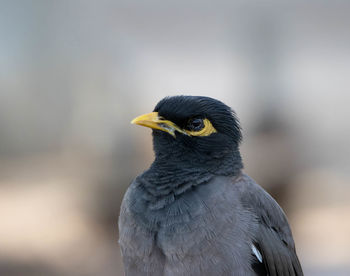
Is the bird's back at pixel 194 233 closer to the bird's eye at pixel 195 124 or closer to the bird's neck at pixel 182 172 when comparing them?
the bird's neck at pixel 182 172

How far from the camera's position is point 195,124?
2.88 meters

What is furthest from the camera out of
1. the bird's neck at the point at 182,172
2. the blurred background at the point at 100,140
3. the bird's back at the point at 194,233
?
the blurred background at the point at 100,140

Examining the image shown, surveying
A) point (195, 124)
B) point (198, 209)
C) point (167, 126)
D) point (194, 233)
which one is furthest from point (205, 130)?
point (194, 233)

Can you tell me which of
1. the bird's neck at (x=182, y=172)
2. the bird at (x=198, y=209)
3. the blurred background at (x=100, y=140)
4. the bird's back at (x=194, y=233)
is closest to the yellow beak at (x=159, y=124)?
the bird at (x=198, y=209)

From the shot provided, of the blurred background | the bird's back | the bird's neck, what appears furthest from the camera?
the blurred background

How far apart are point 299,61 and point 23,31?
434 cm

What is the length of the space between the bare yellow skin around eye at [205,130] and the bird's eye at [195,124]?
0.05 ft

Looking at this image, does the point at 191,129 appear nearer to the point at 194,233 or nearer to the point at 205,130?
the point at 205,130

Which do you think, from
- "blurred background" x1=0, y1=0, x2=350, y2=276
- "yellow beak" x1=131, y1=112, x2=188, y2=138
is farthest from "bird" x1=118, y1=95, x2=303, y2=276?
"blurred background" x1=0, y1=0, x2=350, y2=276

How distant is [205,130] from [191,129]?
0.23 ft

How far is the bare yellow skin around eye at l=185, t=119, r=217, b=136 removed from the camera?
2857mm

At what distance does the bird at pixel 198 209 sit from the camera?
2.62m

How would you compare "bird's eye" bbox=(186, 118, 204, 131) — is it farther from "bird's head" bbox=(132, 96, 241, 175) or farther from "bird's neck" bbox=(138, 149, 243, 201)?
"bird's neck" bbox=(138, 149, 243, 201)

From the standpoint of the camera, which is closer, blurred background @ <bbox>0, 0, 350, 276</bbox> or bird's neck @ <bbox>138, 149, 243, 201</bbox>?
bird's neck @ <bbox>138, 149, 243, 201</bbox>
